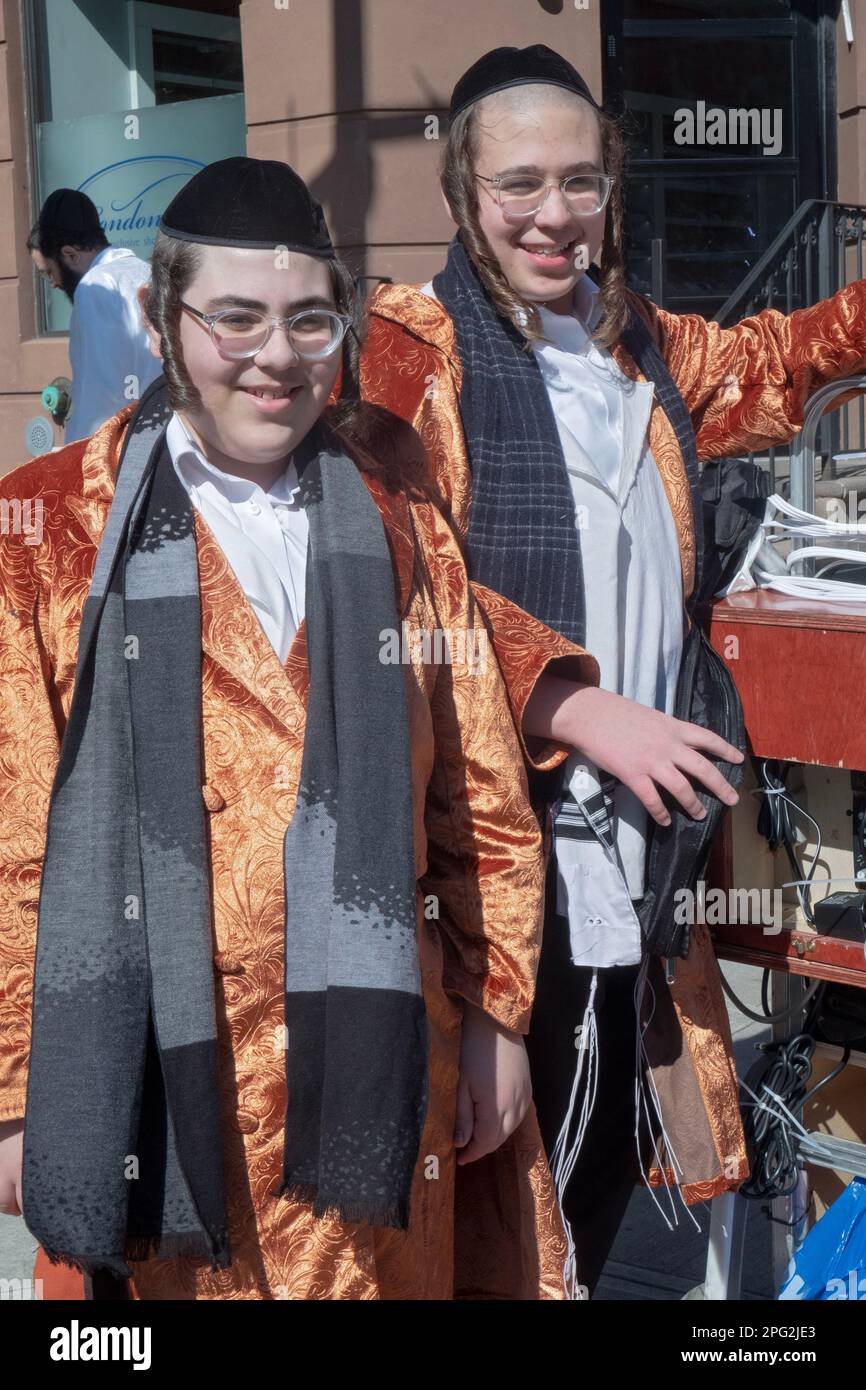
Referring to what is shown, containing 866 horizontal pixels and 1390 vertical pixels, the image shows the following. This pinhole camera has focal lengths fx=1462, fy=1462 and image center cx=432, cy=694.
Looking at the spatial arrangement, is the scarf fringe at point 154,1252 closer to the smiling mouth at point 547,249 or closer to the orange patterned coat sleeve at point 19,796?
the orange patterned coat sleeve at point 19,796

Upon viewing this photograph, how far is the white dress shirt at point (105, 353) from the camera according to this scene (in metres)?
5.33

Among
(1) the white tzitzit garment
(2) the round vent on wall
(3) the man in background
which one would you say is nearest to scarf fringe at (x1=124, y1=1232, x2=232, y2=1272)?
(1) the white tzitzit garment

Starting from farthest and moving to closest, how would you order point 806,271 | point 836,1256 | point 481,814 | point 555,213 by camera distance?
point 806,271 → point 836,1256 → point 555,213 → point 481,814

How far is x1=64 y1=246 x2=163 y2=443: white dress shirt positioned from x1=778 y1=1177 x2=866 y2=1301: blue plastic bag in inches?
150

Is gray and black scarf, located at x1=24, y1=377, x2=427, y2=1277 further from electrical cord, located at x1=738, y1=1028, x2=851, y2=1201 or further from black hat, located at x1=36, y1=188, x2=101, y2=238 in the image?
black hat, located at x1=36, y1=188, x2=101, y2=238

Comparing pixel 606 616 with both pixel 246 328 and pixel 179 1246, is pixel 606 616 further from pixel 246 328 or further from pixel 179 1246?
pixel 179 1246

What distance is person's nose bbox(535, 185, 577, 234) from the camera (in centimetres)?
208

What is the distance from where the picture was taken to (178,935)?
1.69 metres

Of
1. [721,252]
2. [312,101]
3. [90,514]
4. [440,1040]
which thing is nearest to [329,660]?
[90,514]

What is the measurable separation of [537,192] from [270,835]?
3.33 feet

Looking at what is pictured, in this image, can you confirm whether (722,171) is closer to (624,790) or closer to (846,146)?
(846,146)

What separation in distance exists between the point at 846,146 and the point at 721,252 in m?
0.88

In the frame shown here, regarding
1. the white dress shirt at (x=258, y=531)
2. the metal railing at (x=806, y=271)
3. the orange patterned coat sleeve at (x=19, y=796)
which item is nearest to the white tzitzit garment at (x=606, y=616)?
the white dress shirt at (x=258, y=531)

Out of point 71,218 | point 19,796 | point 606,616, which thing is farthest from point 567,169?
point 71,218
